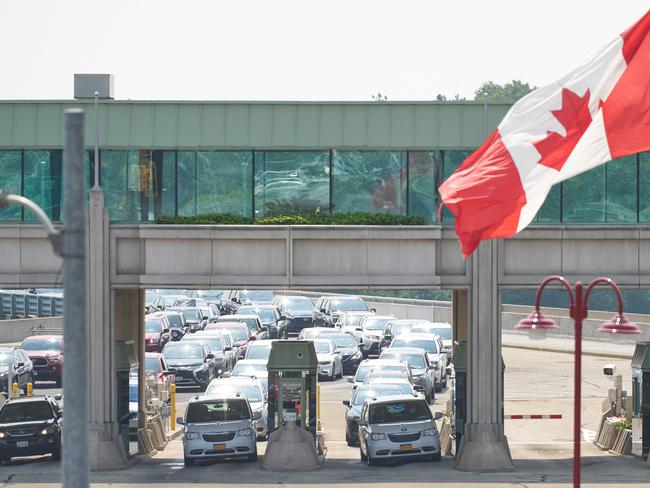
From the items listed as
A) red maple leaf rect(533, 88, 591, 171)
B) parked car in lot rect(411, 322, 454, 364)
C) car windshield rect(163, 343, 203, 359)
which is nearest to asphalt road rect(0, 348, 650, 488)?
car windshield rect(163, 343, 203, 359)

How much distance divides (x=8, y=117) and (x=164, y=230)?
4.61 metres

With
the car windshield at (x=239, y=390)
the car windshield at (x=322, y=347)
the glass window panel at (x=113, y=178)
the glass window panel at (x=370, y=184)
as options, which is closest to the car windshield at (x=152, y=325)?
the car windshield at (x=322, y=347)

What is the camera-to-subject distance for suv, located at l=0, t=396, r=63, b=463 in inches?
1309

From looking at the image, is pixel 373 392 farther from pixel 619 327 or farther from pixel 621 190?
pixel 619 327

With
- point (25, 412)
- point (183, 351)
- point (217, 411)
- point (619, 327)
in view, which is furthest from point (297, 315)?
point (619, 327)

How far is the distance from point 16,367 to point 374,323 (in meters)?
17.6

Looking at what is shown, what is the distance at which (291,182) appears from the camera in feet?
109

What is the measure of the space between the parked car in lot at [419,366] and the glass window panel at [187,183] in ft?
47.8

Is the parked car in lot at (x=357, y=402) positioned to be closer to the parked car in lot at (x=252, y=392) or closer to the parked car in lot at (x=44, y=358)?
the parked car in lot at (x=252, y=392)

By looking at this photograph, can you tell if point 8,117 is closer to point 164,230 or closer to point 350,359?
point 164,230

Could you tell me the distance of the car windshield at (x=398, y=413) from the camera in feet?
108

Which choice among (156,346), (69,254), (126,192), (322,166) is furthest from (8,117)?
(156,346)

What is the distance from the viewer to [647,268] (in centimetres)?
3191

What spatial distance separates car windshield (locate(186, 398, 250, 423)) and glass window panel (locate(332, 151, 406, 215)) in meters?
5.09
